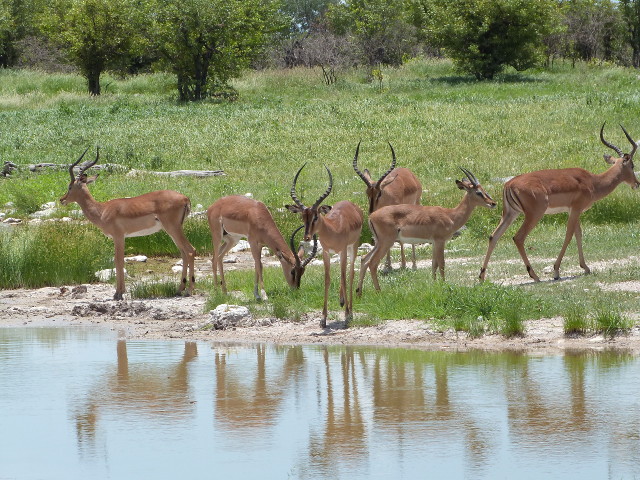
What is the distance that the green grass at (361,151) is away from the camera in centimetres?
1232

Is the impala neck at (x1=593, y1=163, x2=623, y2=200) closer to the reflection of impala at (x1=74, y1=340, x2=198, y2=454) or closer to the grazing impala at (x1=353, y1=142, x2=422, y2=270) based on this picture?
the grazing impala at (x1=353, y1=142, x2=422, y2=270)

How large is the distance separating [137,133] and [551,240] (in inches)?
685

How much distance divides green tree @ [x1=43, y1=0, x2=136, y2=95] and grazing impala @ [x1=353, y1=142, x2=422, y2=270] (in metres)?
32.2

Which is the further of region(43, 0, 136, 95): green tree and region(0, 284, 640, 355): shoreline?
region(43, 0, 136, 95): green tree

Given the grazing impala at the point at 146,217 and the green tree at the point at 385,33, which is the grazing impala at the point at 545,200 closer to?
the grazing impala at the point at 146,217

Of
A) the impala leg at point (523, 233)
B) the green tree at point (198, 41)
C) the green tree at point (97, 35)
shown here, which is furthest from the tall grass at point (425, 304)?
the green tree at point (97, 35)

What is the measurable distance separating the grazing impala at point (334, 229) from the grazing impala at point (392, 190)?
294 centimetres

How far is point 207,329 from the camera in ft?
38.7

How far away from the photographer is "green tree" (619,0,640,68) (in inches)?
2178

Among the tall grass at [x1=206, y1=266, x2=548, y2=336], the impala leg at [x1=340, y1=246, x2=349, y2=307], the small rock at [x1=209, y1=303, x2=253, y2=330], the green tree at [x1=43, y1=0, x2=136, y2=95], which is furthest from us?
the green tree at [x1=43, y1=0, x2=136, y2=95]

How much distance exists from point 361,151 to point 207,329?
15.5m

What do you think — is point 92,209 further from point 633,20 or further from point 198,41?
point 633,20

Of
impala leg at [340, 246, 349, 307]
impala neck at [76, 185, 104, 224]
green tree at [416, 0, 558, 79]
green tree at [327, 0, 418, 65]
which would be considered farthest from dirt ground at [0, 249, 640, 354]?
green tree at [327, 0, 418, 65]

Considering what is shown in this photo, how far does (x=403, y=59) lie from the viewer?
57500mm
